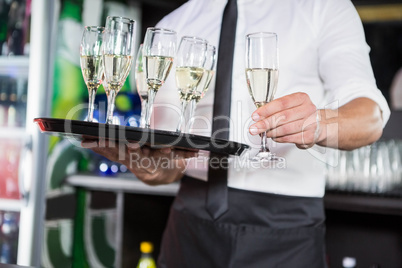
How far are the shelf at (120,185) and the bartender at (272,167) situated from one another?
95cm

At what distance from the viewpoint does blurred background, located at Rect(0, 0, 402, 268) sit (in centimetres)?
225

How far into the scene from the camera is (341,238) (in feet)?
7.60

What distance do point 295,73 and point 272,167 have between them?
27 centimetres

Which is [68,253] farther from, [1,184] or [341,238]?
[341,238]

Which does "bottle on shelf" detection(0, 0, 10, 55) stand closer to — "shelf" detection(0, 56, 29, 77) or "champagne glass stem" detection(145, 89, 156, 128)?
"shelf" detection(0, 56, 29, 77)

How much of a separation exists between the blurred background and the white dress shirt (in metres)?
0.88

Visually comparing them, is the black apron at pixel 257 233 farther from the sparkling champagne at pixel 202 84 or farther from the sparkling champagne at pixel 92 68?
the sparkling champagne at pixel 92 68

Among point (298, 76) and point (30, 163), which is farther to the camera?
point (30, 163)

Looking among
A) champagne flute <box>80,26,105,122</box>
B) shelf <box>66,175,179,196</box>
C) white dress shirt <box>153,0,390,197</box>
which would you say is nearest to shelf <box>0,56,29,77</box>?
shelf <box>66,175,179,196</box>

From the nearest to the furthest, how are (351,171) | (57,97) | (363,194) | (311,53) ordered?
(311,53) → (363,194) → (351,171) → (57,97)

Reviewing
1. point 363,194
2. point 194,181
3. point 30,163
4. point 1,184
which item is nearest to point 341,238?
point 363,194

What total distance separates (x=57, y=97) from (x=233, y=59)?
5.37 feet

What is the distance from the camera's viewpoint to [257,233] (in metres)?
1.22

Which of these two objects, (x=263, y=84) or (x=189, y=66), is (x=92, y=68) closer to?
(x=189, y=66)
